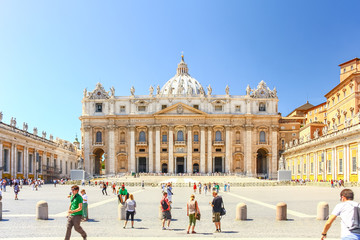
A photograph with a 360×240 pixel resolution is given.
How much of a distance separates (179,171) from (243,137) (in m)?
15.9

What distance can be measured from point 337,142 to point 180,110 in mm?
42624

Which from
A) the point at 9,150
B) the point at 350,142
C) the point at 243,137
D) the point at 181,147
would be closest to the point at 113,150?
the point at 181,147

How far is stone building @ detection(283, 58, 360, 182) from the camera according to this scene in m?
49.9

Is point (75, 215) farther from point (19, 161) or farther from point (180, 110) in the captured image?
point (180, 110)

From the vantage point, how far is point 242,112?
3674 inches

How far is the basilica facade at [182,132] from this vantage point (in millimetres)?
91875

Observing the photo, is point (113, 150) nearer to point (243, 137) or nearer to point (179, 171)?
point (179, 171)

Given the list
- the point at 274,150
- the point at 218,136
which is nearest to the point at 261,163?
the point at 274,150

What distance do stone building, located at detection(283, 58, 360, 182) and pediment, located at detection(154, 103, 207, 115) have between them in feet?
68.6

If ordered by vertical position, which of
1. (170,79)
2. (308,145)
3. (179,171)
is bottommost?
(179,171)

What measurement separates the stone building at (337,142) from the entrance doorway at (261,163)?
838 cm

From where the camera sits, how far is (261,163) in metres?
99.2

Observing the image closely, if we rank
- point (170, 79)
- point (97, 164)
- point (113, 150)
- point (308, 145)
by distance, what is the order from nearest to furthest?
point (308, 145) < point (113, 150) < point (97, 164) < point (170, 79)

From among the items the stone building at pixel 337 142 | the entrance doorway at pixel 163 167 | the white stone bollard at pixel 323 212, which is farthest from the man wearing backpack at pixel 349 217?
the entrance doorway at pixel 163 167
